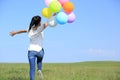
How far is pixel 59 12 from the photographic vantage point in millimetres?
10664

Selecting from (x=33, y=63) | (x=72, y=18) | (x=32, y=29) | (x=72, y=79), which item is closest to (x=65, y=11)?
(x=72, y=18)

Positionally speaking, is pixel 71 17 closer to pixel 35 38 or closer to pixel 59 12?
pixel 59 12

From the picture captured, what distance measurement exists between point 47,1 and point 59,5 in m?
0.60

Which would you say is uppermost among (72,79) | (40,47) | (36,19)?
(36,19)

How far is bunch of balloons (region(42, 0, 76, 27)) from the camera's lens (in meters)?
10.5

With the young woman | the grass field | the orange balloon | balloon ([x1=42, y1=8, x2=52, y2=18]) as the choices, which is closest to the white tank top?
the young woman

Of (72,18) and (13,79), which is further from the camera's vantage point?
(13,79)

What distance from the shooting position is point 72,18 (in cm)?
1095

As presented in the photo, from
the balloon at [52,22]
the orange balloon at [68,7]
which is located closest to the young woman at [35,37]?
the balloon at [52,22]

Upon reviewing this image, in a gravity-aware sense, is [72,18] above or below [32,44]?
above

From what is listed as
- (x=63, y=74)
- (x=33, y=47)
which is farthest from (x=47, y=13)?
(x=63, y=74)

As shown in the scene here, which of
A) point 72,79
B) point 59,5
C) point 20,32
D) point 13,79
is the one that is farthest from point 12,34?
point 72,79

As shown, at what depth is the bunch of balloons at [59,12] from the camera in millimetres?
10461

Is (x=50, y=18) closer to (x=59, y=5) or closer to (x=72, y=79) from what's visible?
(x=59, y=5)
